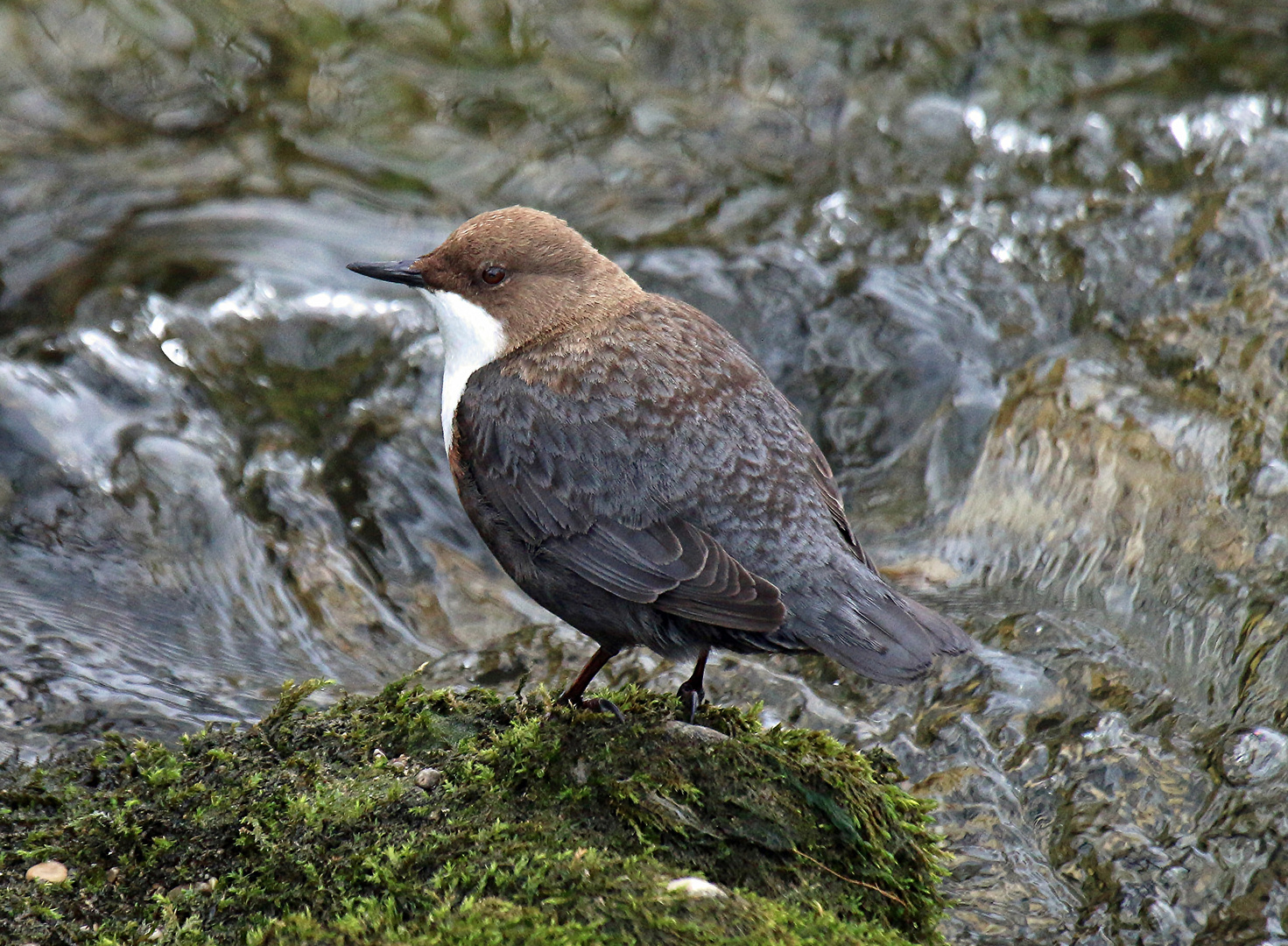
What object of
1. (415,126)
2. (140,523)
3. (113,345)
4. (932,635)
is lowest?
(140,523)

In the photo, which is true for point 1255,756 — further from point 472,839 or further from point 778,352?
point 778,352

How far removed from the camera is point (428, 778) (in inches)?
130

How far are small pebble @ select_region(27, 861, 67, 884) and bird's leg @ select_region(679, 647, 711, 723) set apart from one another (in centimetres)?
159

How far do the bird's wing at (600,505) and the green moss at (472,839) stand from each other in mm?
354

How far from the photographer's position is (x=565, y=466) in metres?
3.91

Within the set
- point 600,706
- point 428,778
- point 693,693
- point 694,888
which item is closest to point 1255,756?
point 693,693

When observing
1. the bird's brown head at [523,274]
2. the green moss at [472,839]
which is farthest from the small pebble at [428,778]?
the bird's brown head at [523,274]

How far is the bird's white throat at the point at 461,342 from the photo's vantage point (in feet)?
14.7

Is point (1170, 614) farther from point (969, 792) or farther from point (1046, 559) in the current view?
point (969, 792)

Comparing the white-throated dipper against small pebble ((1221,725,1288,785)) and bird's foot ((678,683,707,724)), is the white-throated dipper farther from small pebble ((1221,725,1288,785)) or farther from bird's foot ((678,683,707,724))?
small pebble ((1221,725,1288,785))

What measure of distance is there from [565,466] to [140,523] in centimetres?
259

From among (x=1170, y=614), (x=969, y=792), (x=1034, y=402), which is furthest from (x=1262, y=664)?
(x=1034, y=402)

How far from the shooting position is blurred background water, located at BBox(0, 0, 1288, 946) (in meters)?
4.76

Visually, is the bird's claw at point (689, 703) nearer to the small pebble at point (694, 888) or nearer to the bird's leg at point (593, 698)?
the bird's leg at point (593, 698)
